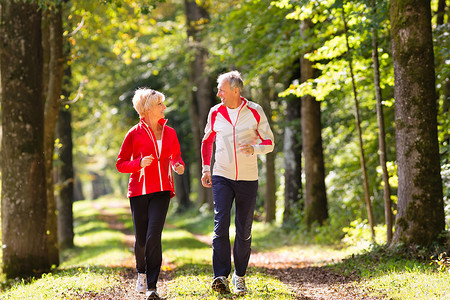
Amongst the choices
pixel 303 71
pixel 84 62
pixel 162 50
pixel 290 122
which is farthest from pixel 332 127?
pixel 162 50

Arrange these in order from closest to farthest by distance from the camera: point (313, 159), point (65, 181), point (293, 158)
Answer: point (313, 159)
point (293, 158)
point (65, 181)

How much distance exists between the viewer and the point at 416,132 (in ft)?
25.2

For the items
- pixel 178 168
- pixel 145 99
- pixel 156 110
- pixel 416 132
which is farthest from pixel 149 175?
pixel 416 132

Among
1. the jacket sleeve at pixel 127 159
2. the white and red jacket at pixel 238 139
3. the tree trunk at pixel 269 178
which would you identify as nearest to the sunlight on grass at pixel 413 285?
the white and red jacket at pixel 238 139

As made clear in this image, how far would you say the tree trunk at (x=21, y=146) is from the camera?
8.93 m

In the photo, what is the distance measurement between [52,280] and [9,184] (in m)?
1.97

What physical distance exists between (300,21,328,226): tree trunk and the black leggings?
904 centimetres

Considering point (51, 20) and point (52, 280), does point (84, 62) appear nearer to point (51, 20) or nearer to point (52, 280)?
point (51, 20)

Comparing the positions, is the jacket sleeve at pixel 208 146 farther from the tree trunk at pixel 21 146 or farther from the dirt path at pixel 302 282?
the tree trunk at pixel 21 146

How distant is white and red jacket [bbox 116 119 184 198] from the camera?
6.08 meters

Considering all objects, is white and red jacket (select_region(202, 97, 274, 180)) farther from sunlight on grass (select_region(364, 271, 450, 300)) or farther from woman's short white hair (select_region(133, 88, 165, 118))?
sunlight on grass (select_region(364, 271, 450, 300))

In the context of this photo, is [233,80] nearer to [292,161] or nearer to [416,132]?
[416,132]

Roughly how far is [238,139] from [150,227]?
4.63 ft

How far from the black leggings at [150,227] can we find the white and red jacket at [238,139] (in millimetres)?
682
